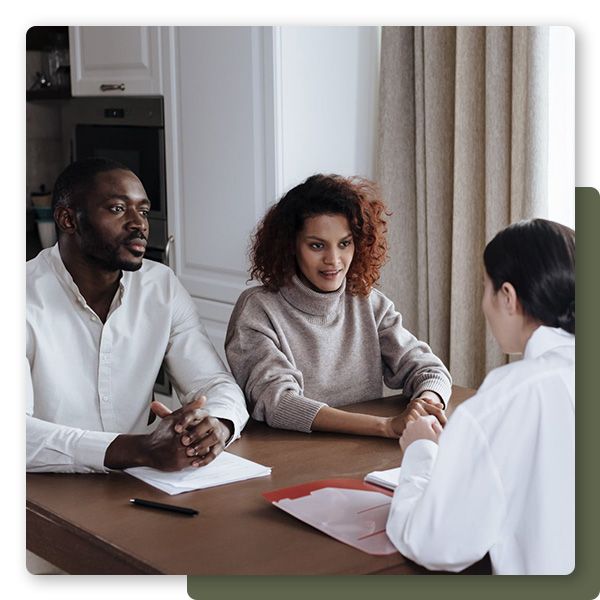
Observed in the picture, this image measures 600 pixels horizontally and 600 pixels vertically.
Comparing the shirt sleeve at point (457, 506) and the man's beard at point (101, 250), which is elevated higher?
the man's beard at point (101, 250)

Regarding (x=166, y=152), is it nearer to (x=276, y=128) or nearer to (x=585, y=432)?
(x=276, y=128)

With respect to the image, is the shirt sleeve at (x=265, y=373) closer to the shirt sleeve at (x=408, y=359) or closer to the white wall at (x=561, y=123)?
the shirt sleeve at (x=408, y=359)

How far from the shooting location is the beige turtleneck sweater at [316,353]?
1789 mm

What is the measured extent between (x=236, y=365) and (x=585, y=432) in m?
0.64

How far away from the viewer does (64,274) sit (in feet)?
5.48

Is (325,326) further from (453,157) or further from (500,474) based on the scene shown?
(500,474)

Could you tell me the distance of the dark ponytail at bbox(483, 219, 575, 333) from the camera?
138 centimetres

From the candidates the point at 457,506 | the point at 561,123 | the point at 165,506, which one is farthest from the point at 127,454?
the point at 561,123

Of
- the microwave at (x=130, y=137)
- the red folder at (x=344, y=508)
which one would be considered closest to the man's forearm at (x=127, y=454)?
the red folder at (x=344, y=508)

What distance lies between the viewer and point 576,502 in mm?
1537

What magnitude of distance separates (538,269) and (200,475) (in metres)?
0.60

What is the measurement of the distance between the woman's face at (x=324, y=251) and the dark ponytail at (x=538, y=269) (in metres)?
0.36

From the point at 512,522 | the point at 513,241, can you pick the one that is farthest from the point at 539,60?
the point at 512,522

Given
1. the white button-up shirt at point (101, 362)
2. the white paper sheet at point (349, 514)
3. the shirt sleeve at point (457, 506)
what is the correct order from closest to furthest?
the shirt sleeve at point (457, 506) → the white paper sheet at point (349, 514) → the white button-up shirt at point (101, 362)
